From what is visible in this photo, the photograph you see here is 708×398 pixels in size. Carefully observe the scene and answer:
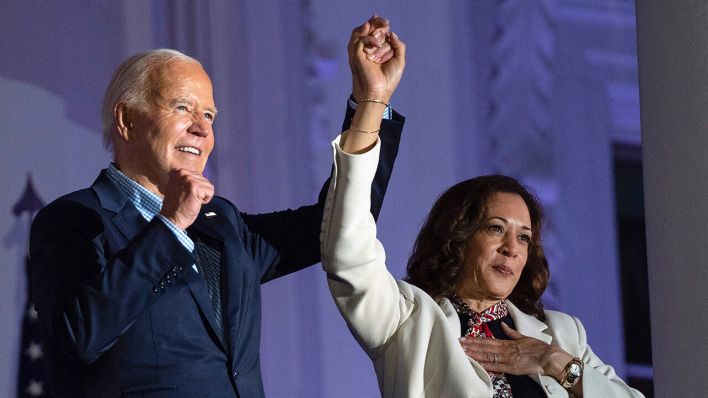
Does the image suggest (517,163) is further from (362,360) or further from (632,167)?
(362,360)

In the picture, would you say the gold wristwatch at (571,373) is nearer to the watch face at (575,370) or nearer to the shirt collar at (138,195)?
the watch face at (575,370)

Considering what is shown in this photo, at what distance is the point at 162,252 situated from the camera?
212 cm

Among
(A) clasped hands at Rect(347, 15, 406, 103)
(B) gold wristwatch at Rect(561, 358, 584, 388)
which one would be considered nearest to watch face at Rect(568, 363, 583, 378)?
(B) gold wristwatch at Rect(561, 358, 584, 388)

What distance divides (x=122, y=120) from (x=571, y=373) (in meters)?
1.16

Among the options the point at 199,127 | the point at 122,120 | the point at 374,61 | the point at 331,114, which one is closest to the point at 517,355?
the point at 374,61

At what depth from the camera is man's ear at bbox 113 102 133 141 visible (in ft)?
7.95

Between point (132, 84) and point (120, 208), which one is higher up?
point (132, 84)

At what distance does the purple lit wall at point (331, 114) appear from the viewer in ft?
11.0

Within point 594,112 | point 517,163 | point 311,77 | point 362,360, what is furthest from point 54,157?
point 594,112

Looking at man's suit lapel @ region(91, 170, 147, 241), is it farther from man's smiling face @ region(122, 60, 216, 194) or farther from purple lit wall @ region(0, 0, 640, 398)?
purple lit wall @ region(0, 0, 640, 398)

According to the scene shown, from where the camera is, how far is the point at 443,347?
2.70 meters

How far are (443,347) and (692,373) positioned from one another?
56 centimetres

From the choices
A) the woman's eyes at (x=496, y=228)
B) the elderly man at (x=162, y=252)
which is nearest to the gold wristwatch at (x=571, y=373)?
the woman's eyes at (x=496, y=228)

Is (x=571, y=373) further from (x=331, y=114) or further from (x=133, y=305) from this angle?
(x=331, y=114)
